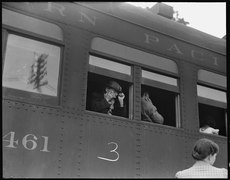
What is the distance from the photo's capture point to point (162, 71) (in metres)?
4.11

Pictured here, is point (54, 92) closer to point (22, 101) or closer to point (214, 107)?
point (22, 101)

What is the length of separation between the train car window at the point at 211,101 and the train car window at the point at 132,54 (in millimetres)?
494

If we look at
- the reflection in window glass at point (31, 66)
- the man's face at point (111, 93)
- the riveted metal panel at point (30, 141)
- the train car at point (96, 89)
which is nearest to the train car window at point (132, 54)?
the train car at point (96, 89)

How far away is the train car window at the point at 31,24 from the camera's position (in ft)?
10.3

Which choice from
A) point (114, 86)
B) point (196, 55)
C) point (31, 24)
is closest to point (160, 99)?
point (114, 86)

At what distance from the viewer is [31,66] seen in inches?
128

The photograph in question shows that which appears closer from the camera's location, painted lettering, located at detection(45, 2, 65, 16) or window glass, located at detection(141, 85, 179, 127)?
painted lettering, located at detection(45, 2, 65, 16)

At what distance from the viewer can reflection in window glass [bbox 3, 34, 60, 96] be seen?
3102mm

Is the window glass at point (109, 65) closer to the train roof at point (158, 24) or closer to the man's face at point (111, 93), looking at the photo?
the man's face at point (111, 93)

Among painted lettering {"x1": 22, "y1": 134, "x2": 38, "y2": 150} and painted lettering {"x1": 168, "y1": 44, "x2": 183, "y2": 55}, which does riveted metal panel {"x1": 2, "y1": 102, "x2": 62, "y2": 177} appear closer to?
painted lettering {"x1": 22, "y1": 134, "x2": 38, "y2": 150}

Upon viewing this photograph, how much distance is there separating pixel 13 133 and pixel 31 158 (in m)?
0.27

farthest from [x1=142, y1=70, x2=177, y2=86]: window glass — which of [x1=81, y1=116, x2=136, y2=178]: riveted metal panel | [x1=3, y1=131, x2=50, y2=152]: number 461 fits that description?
[x1=3, y1=131, x2=50, y2=152]: number 461

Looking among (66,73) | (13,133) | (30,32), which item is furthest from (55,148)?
(30,32)

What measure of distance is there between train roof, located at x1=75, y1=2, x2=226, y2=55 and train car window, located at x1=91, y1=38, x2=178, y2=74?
0.37 meters
